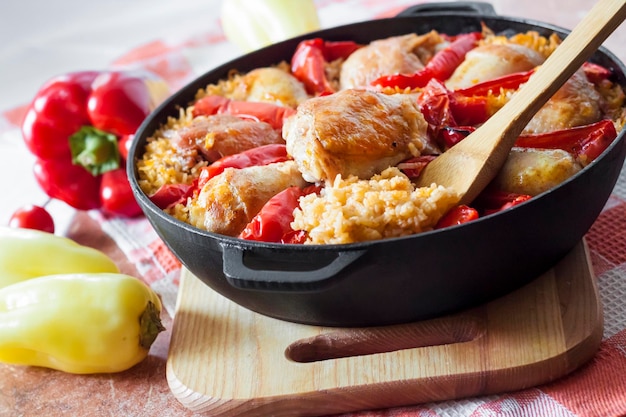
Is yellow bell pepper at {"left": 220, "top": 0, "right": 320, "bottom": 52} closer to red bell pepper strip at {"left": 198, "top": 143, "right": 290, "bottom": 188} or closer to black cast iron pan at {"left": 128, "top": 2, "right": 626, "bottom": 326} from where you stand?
red bell pepper strip at {"left": 198, "top": 143, "right": 290, "bottom": 188}

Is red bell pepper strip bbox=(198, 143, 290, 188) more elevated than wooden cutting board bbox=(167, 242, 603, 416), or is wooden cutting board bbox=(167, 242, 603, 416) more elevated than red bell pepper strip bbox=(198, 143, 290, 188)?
red bell pepper strip bbox=(198, 143, 290, 188)

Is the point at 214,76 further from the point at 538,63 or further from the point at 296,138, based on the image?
the point at 538,63

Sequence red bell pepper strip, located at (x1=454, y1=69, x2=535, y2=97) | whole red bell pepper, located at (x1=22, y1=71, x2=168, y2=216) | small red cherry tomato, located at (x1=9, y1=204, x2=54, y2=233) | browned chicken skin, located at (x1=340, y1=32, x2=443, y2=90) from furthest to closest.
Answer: whole red bell pepper, located at (x1=22, y1=71, x2=168, y2=216)
small red cherry tomato, located at (x1=9, y1=204, x2=54, y2=233)
browned chicken skin, located at (x1=340, y1=32, x2=443, y2=90)
red bell pepper strip, located at (x1=454, y1=69, x2=535, y2=97)

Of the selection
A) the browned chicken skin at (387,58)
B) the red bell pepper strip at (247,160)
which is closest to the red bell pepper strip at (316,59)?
the browned chicken skin at (387,58)

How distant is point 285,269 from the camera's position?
90.0 inches

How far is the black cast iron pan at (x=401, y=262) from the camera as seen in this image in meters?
2.18

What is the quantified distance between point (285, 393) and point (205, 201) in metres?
0.70

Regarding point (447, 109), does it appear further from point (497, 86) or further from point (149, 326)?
point (149, 326)

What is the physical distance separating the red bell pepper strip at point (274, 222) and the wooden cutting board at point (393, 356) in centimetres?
40

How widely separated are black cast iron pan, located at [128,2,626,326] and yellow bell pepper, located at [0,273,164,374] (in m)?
0.29

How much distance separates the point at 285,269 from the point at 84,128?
7.98 feet

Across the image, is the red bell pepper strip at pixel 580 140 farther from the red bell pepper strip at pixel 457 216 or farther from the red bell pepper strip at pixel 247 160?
the red bell pepper strip at pixel 247 160

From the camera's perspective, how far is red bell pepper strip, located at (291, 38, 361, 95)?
138 inches

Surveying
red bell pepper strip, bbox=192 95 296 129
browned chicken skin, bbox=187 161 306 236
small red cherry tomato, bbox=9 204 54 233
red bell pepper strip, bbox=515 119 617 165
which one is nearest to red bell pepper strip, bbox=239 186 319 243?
browned chicken skin, bbox=187 161 306 236
